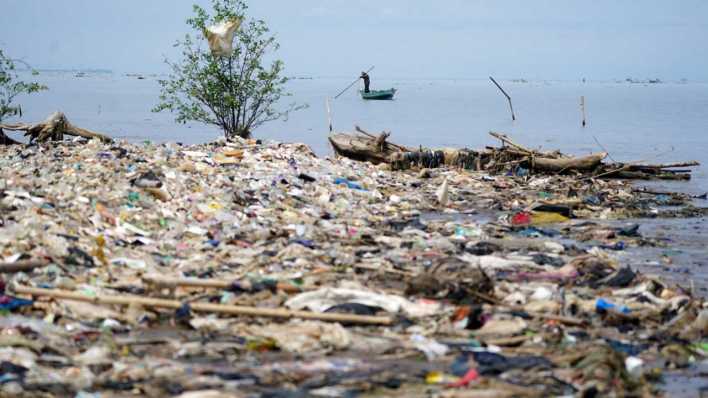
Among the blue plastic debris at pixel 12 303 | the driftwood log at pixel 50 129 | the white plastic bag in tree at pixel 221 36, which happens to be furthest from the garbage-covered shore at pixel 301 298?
the white plastic bag in tree at pixel 221 36

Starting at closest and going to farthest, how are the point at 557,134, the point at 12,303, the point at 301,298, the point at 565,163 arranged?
the point at 12,303, the point at 301,298, the point at 565,163, the point at 557,134

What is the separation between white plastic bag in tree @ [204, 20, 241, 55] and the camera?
59.9 feet

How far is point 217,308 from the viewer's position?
230 inches

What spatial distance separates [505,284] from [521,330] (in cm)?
133

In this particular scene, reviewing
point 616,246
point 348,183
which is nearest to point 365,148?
point 348,183

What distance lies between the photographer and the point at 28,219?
25.8ft

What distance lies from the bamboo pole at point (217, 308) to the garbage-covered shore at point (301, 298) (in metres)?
0.01

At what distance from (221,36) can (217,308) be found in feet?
43.5

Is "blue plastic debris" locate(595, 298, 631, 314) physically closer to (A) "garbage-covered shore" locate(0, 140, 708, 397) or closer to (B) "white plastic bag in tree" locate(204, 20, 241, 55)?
(A) "garbage-covered shore" locate(0, 140, 708, 397)

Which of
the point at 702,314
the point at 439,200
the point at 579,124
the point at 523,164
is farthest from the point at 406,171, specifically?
the point at 579,124

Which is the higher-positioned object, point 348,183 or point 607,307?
point 348,183

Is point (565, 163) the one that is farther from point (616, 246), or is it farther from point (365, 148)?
point (616, 246)

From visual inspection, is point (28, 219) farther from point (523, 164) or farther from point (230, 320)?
point (523, 164)

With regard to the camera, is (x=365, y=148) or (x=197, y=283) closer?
(x=197, y=283)
